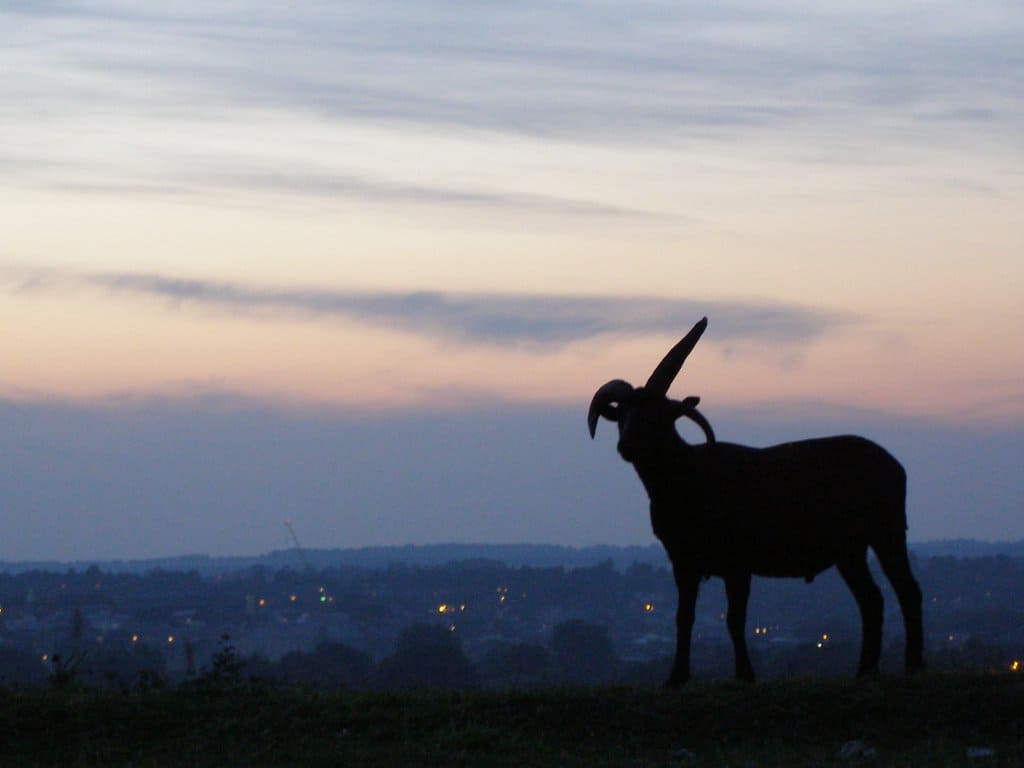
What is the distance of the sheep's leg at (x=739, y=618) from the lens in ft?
53.4

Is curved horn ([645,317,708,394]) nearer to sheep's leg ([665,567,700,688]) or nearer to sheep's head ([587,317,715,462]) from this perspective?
sheep's head ([587,317,715,462])

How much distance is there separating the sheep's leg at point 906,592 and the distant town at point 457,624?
585 millimetres

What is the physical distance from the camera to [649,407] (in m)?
16.4

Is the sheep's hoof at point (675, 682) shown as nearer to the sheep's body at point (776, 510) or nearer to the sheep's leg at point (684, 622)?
the sheep's leg at point (684, 622)

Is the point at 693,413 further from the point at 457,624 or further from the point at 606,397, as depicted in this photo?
the point at 457,624

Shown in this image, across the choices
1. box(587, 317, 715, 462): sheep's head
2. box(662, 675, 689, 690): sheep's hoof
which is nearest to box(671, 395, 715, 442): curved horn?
box(587, 317, 715, 462): sheep's head

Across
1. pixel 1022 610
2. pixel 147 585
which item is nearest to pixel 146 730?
pixel 1022 610

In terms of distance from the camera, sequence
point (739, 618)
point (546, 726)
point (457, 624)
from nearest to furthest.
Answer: point (546, 726) → point (739, 618) → point (457, 624)

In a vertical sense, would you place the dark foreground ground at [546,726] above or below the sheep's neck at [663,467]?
below

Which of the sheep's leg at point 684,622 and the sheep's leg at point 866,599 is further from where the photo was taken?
the sheep's leg at point 866,599

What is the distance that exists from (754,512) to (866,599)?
1.46 m

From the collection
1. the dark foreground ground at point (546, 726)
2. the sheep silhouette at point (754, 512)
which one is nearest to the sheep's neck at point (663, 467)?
the sheep silhouette at point (754, 512)

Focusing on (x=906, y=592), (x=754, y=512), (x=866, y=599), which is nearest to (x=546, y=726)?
(x=754, y=512)

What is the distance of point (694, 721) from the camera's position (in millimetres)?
14398
